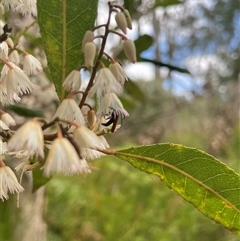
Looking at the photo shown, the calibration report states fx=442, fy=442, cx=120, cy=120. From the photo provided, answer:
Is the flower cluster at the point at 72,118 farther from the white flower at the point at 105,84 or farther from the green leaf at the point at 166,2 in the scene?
the green leaf at the point at 166,2

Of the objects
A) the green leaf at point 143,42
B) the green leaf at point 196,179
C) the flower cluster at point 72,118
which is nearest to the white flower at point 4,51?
the flower cluster at point 72,118

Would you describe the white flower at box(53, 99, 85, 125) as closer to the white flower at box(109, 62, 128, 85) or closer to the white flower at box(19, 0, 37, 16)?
the white flower at box(109, 62, 128, 85)

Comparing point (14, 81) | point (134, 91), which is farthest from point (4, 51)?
point (134, 91)

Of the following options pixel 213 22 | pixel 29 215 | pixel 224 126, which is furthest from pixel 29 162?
pixel 213 22

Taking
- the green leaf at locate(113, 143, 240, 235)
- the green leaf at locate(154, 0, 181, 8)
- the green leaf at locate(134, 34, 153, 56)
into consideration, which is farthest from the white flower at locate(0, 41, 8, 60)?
the green leaf at locate(154, 0, 181, 8)

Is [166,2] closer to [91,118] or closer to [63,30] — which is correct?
[63,30]

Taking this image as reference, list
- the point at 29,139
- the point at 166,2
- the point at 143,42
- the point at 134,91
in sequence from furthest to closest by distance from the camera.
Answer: the point at 134,91, the point at 166,2, the point at 143,42, the point at 29,139
